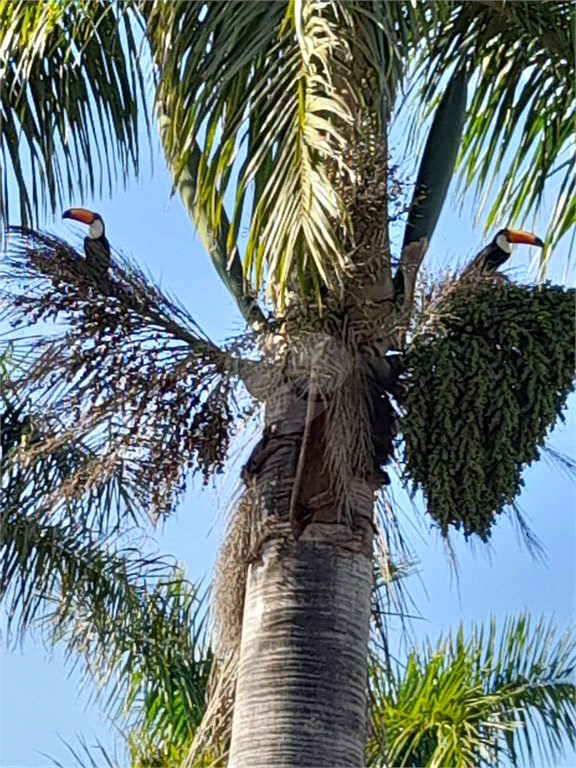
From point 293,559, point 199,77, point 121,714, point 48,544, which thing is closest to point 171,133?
point 199,77

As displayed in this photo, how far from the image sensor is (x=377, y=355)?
148 inches

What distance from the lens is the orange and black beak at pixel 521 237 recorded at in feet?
15.3

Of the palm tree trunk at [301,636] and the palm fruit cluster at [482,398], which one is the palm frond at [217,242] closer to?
the palm tree trunk at [301,636]

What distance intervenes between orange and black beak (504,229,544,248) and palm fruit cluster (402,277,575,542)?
3.20 ft

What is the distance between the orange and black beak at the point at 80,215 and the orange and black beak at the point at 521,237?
1.43 meters

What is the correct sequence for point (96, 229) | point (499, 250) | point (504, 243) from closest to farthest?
point (96, 229) < point (499, 250) < point (504, 243)

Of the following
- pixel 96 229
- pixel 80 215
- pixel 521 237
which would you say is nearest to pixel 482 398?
pixel 521 237

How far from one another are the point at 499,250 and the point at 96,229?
130 centimetres

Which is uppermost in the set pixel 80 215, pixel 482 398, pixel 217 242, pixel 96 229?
pixel 80 215

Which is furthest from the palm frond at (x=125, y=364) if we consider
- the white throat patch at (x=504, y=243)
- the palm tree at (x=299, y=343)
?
the white throat patch at (x=504, y=243)

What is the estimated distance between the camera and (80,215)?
4676mm

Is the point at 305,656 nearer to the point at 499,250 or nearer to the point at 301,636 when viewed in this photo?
the point at 301,636

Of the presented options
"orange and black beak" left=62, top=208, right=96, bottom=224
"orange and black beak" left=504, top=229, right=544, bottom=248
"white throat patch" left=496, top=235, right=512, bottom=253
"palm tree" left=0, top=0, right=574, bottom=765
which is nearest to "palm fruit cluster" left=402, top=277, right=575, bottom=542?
"palm tree" left=0, top=0, right=574, bottom=765

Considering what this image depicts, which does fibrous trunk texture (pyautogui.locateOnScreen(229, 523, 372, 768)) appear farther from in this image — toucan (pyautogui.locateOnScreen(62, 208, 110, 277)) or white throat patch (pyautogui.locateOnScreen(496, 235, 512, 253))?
white throat patch (pyautogui.locateOnScreen(496, 235, 512, 253))
